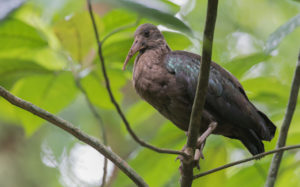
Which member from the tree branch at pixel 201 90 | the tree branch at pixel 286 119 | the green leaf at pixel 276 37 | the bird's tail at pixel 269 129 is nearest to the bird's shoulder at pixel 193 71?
the bird's tail at pixel 269 129

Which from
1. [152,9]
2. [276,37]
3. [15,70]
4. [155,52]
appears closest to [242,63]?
[276,37]

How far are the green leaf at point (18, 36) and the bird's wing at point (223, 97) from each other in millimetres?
953

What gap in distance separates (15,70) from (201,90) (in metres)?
1.33

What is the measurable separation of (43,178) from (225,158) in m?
4.62

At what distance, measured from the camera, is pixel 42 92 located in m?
3.13

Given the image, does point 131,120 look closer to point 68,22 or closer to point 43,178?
point 68,22

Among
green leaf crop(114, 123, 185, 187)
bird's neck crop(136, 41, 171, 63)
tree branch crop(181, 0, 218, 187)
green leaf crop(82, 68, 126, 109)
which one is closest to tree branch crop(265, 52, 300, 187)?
tree branch crop(181, 0, 218, 187)

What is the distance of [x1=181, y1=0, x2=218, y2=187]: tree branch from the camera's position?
Answer: 147cm

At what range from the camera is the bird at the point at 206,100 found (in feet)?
10.0

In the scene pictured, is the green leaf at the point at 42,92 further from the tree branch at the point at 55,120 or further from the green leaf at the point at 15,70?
the tree branch at the point at 55,120

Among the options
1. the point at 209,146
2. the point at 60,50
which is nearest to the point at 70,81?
the point at 60,50

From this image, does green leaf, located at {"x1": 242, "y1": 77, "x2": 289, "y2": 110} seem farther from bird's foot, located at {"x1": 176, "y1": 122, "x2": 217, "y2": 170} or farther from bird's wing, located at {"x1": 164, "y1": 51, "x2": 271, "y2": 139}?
bird's foot, located at {"x1": 176, "y1": 122, "x2": 217, "y2": 170}

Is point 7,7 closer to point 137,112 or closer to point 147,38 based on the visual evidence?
point 137,112

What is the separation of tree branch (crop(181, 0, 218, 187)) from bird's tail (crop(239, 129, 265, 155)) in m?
0.84
